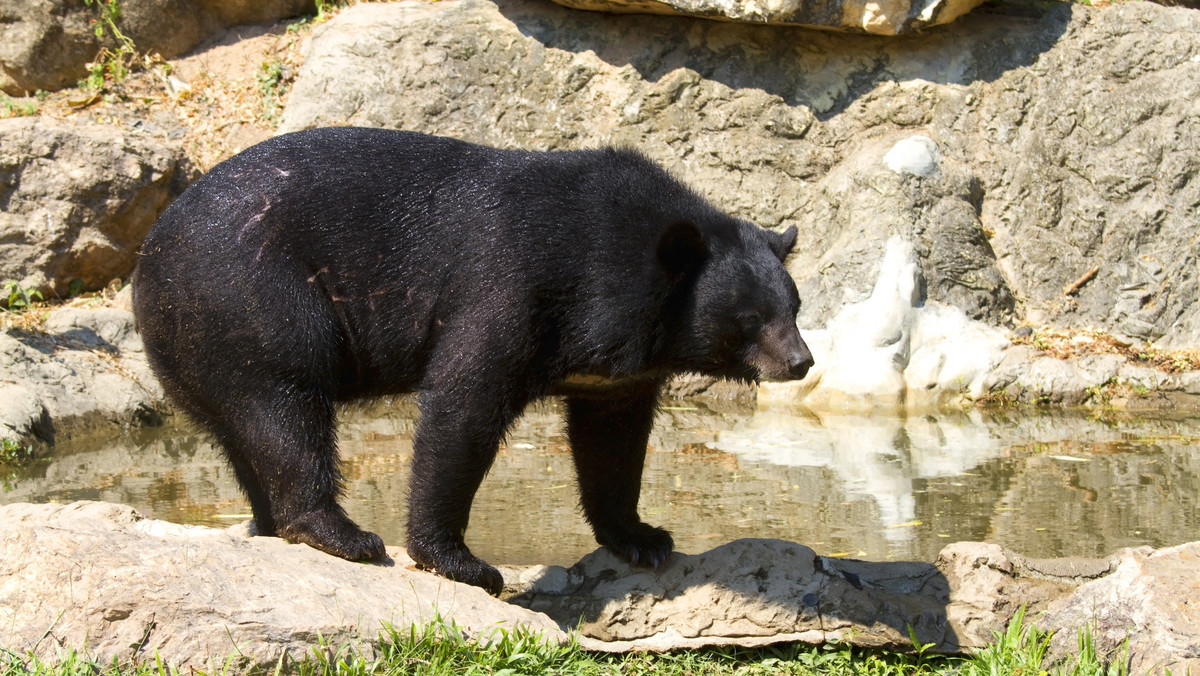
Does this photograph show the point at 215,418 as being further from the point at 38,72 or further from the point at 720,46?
the point at 38,72

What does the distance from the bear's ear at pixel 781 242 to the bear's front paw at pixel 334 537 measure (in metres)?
2.38

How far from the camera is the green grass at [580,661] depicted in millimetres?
3594

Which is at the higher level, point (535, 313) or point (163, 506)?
point (535, 313)

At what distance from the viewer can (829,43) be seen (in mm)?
12438

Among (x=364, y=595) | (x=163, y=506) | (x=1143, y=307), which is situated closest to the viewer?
(x=364, y=595)

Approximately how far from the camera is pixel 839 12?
11.6 metres

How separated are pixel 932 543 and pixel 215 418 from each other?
386 cm

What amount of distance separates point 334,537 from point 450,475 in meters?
0.58

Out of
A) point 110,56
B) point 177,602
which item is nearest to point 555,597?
point 177,602

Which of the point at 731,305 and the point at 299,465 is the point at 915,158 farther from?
the point at 299,465

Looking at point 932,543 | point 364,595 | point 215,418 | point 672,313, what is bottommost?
point 932,543

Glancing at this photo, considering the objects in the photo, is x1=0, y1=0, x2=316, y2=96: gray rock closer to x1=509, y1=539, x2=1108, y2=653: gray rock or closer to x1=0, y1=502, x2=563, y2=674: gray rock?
x1=0, y1=502, x2=563, y2=674: gray rock

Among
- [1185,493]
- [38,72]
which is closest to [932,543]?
[1185,493]

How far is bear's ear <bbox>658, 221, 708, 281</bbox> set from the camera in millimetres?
4875
